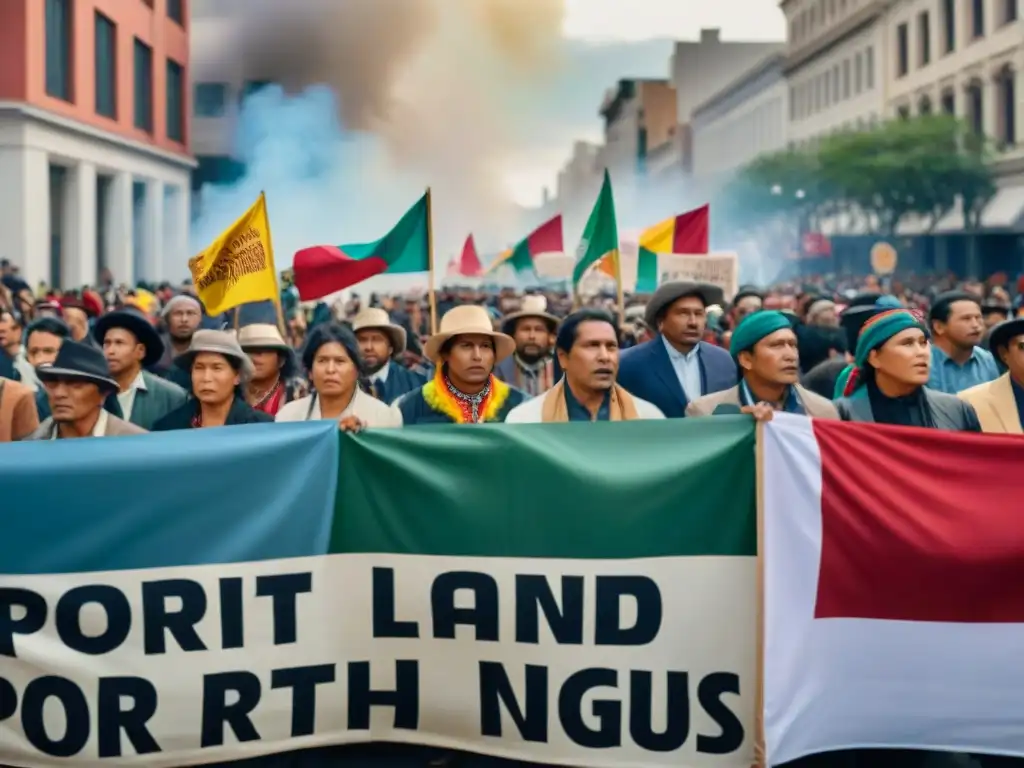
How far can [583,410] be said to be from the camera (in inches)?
237

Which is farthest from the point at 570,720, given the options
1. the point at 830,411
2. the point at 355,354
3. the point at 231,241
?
the point at 231,241

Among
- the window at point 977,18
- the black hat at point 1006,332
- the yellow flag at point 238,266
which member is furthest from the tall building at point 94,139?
the black hat at point 1006,332

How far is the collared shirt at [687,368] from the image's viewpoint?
25.7ft

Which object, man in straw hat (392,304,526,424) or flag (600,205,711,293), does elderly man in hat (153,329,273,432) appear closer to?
man in straw hat (392,304,526,424)

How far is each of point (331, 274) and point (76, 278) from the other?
93.0ft

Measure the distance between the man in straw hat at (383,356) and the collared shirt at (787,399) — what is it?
3195 mm

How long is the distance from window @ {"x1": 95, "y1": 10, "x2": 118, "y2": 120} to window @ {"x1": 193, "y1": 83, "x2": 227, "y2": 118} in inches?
720

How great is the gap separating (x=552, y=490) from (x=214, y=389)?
196 cm

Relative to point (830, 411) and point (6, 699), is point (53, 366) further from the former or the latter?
point (830, 411)

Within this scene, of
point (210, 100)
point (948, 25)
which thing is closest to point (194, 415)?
point (948, 25)

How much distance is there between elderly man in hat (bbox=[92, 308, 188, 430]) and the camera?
7.00 m

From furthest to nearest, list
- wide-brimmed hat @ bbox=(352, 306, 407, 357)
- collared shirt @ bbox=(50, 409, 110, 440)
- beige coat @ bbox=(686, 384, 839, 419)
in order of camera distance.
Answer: wide-brimmed hat @ bbox=(352, 306, 407, 357) → beige coat @ bbox=(686, 384, 839, 419) → collared shirt @ bbox=(50, 409, 110, 440)

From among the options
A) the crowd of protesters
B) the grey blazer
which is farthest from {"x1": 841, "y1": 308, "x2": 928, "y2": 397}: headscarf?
the grey blazer

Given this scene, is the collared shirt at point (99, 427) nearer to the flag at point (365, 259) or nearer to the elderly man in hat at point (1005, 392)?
the elderly man in hat at point (1005, 392)
